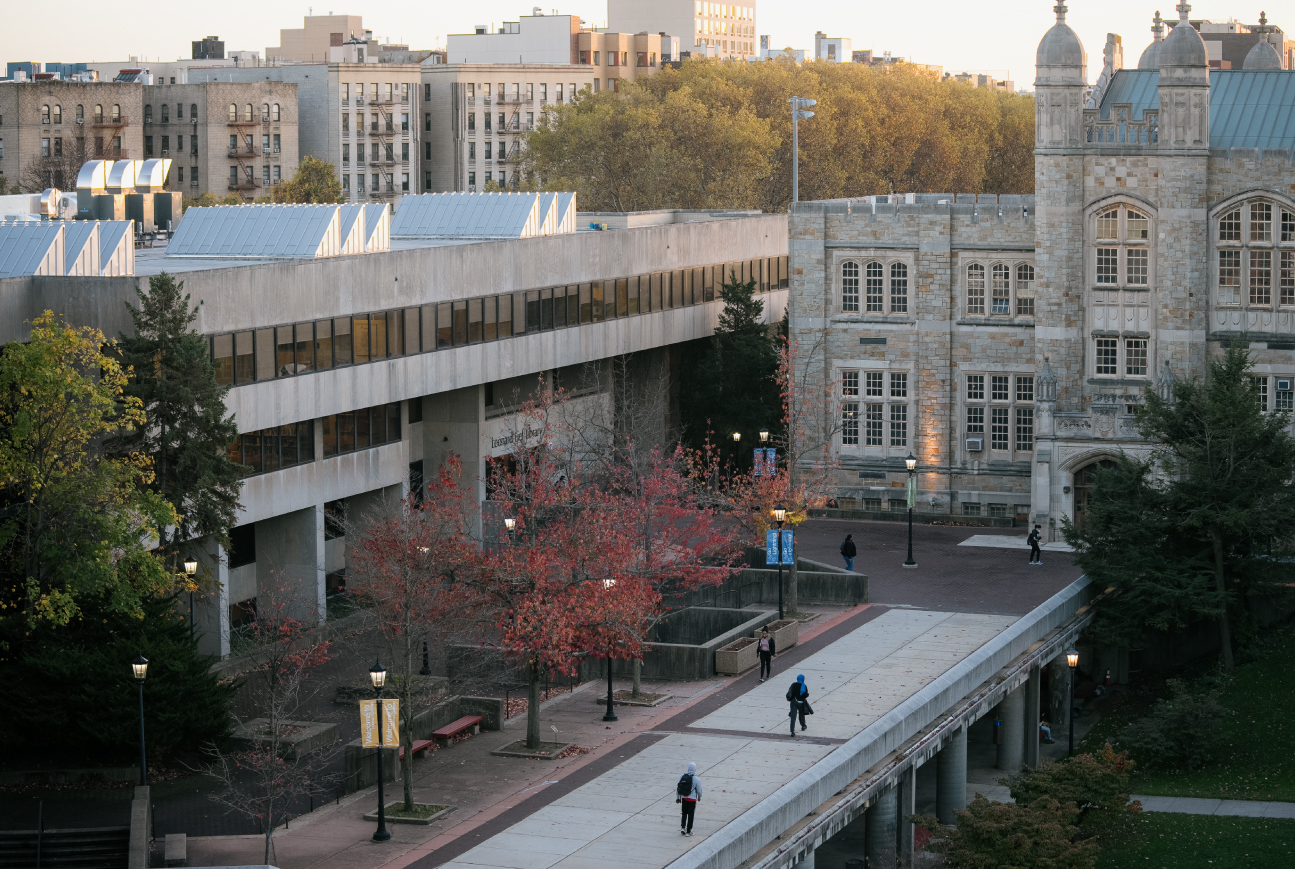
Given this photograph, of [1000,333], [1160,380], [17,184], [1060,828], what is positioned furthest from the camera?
[17,184]

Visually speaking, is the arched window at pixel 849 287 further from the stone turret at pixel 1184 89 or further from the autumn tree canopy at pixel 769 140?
the autumn tree canopy at pixel 769 140

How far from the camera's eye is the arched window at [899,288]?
222 feet

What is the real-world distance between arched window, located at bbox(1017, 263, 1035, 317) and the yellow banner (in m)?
36.7

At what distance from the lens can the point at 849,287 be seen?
2689 inches

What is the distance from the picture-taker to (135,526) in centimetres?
4406

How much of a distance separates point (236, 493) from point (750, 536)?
55.4 feet

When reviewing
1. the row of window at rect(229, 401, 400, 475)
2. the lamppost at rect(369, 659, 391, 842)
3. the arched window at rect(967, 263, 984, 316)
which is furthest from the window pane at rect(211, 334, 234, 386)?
the arched window at rect(967, 263, 984, 316)

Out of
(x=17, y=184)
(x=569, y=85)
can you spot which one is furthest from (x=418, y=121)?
(x=17, y=184)

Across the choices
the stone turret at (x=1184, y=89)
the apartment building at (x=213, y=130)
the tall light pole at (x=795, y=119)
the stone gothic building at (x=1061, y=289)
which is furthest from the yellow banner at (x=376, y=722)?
the apartment building at (x=213, y=130)

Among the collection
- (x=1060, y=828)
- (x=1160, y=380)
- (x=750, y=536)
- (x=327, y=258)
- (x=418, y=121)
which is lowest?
(x=1060, y=828)

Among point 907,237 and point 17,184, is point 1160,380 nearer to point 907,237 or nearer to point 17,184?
point 907,237

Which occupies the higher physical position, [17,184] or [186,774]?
[17,184]

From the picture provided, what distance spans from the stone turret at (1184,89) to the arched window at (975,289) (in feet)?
26.5

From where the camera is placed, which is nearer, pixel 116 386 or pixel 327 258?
pixel 116 386
